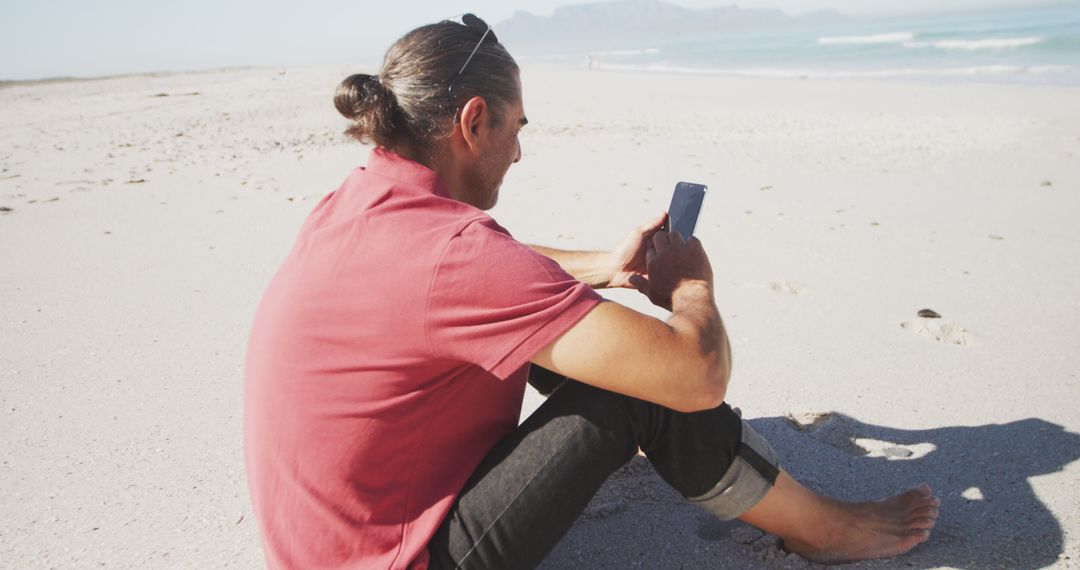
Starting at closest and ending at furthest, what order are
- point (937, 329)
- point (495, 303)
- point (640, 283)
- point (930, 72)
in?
point (495, 303)
point (640, 283)
point (937, 329)
point (930, 72)

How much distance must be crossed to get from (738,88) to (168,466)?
1269 centimetres

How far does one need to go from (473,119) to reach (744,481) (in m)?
0.98

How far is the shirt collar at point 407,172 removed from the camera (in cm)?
146

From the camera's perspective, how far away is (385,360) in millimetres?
1356

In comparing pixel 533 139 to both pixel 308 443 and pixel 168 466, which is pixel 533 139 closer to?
pixel 168 466

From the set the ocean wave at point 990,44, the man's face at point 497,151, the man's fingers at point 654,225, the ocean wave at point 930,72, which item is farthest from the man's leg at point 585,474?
the ocean wave at point 990,44

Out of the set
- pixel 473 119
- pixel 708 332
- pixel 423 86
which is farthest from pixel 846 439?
pixel 423 86

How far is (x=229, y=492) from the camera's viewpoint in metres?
2.45

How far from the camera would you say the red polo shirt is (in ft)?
4.18

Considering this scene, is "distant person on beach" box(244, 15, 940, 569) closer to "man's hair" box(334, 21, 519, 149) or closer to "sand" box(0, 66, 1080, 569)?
"man's hair" box(334, 21, 519, 149)

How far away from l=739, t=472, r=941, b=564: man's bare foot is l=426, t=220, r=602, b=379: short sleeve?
830mm

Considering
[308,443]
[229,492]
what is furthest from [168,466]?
[308,443]

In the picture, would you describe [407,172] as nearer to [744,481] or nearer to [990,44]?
[744,481]

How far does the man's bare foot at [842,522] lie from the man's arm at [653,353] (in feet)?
1.68
